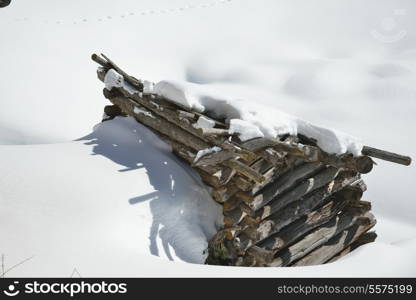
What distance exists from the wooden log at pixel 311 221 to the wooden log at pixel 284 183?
0.62 metres

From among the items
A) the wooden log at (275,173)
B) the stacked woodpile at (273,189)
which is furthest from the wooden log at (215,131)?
the wooden log at (275,173)

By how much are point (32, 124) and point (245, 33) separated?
2623cm

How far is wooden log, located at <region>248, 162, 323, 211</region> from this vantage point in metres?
6.36

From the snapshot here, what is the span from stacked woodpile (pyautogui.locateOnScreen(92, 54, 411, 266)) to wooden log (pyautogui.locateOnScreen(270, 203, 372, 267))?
0.05 ft

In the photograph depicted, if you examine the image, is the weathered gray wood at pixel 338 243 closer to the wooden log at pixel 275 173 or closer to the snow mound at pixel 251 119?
the wooden log at pixel 275 173

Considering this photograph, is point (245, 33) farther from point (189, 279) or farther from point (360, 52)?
point (189, 279)

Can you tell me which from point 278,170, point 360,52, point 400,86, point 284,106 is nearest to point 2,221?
point 278,170

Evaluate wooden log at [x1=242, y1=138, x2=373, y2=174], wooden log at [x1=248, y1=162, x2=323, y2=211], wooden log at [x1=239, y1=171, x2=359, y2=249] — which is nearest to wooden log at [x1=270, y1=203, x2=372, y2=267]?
wooden log at [x1=239, y1=171, x2=359, y2=249]

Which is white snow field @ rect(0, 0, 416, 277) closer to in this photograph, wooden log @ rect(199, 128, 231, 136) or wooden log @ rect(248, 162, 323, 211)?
wooden log @ rect(248, 162, 323, 211)

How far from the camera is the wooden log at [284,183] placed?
20.9 ft

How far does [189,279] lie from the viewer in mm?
4125

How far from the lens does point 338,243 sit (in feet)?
24.1
